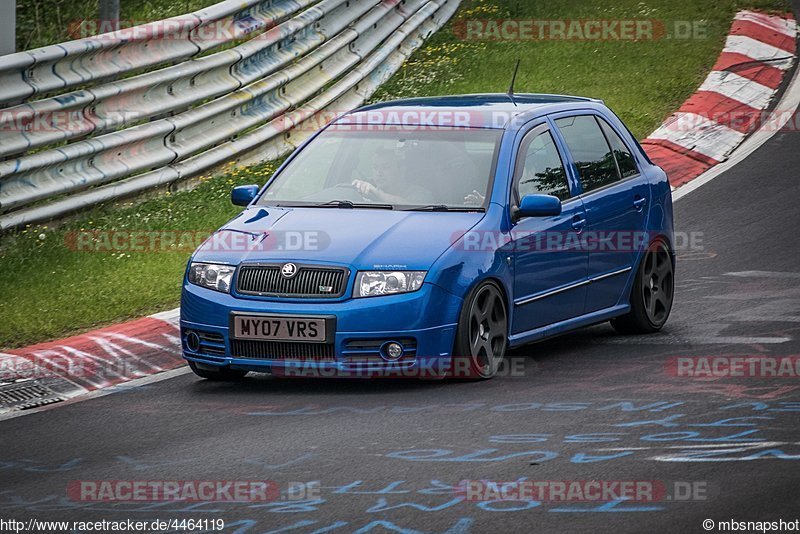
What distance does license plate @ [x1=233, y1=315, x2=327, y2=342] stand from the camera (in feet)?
27.2

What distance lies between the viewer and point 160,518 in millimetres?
6055

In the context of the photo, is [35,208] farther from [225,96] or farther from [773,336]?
[773,336]

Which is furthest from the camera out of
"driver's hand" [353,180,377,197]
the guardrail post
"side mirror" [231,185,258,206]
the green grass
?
the guardrail post

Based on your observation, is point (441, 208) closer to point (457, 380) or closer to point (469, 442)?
point (457, 380)

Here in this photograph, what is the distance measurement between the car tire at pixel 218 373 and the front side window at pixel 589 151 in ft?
8.50

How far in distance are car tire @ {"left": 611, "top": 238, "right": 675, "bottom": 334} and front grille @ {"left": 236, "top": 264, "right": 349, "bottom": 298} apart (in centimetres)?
270

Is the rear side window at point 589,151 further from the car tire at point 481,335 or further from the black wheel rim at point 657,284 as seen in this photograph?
the car tire at point 481,335

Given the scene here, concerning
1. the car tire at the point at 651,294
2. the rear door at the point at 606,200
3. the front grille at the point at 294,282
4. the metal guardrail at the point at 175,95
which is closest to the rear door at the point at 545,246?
the rear door at the point at 606,200

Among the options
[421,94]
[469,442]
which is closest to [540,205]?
[469,442]

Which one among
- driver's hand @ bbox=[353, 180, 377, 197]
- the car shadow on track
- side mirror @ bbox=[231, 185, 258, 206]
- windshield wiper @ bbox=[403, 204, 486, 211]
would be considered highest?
driver's hand @ bbox=[353, 180, 377, 197]

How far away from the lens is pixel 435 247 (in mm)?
8438

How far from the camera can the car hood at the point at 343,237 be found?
8383 millimetres

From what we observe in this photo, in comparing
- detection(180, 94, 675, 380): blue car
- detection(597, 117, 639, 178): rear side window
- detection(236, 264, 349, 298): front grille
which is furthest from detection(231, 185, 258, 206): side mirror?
detection(597, 117, 639, 178): rear side window

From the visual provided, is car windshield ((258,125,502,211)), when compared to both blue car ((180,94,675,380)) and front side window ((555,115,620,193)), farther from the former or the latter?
front side window ((555,115,620,193))
